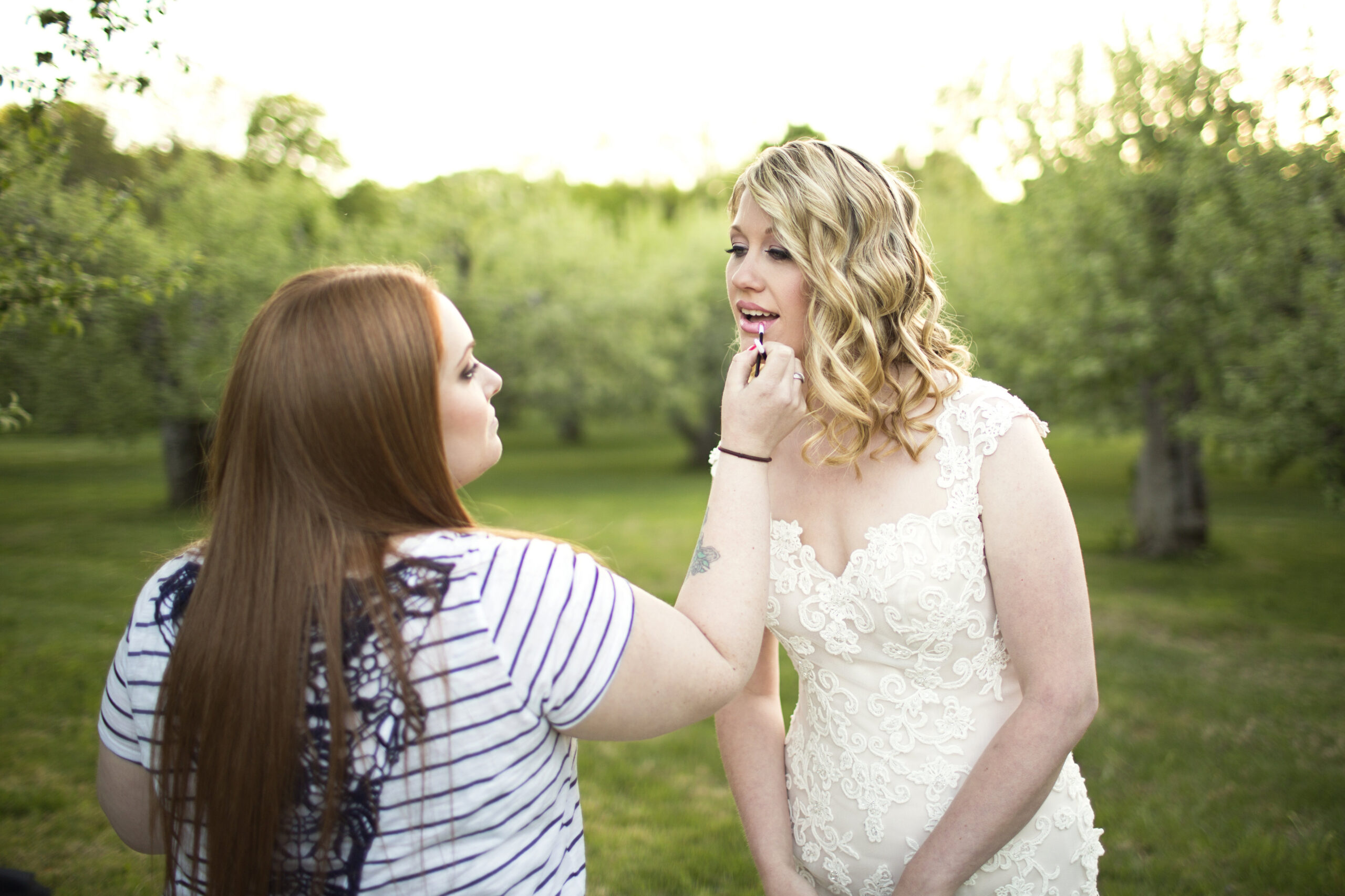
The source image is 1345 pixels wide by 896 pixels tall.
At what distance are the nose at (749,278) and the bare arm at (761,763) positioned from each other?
0.93m

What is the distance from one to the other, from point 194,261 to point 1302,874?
614cm

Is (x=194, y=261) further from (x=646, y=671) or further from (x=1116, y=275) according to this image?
(x=1116, y=275)

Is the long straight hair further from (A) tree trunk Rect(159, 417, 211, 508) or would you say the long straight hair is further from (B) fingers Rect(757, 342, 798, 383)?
(A) tree trunk Rect(159, 417, 211, 508)

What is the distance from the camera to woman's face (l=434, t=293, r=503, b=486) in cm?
148

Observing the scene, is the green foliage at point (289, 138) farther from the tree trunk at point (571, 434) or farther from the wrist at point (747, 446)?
the tree trunk at point (571, 434)

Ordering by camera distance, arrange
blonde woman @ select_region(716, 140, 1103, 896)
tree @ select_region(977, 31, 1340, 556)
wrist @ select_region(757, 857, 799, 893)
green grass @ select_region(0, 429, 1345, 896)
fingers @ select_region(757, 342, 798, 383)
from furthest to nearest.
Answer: tree @ select_region(977, 31, 1340, 556), green grass @ select_region(0, 429, 1345, 896), wrist @ select_region(757, 857, 799, 893), blonde woman @ select_region(716, 140, 1103, 896), fingers @ select_region(757, 342, 798, 383)

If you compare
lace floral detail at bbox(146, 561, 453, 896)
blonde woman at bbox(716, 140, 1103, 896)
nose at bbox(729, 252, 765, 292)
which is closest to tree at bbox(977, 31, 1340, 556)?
blonde woman at bbox(716, 140, 1103, 896)

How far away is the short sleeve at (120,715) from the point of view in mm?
1424

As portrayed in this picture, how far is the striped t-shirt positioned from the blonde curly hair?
3.14 feet

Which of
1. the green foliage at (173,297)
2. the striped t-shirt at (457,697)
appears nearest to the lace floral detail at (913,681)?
the striped t-shirt at (457,697)

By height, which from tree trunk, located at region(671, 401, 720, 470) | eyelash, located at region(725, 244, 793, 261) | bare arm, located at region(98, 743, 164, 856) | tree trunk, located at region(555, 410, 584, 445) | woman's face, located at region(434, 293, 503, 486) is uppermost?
eyelash, located at region(725, 244, 793, 261)

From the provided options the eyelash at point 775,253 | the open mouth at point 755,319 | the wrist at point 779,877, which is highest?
the eyelash at point 775,253

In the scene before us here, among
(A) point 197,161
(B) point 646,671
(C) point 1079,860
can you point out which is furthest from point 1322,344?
(A) point 197,161

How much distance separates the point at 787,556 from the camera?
7.18 ft
